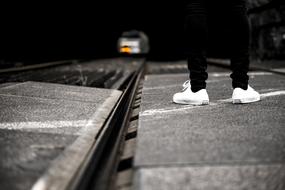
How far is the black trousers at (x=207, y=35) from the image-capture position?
264 cm

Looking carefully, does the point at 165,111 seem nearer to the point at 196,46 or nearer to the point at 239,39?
the point at 196,46

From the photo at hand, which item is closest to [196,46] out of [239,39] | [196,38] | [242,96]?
[196,38]

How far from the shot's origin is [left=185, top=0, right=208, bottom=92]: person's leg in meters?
2.63

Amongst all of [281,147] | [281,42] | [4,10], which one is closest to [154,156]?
[281,147]

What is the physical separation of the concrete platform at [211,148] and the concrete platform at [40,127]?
1.02 feet

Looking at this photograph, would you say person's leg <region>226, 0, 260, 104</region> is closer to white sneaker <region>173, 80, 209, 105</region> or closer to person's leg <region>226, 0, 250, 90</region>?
person's leg <region>226, 0, 250, 90</region>

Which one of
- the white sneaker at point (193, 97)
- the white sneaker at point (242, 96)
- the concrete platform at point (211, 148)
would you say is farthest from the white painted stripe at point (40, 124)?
the white sneaker at point (242, 96)

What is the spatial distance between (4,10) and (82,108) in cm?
1569

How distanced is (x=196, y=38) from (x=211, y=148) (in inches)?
49.8

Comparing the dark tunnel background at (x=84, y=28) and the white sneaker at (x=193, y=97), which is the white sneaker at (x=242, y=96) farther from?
the dark tunnel background at (x=84, y=28)

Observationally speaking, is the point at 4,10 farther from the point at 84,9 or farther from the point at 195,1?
the point at 195,1

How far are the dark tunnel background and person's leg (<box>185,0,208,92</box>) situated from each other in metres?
12.1

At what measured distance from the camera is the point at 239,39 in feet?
8.88

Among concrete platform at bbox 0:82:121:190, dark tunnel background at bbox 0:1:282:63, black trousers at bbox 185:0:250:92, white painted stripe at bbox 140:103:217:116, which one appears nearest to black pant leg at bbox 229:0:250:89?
black trousers at bbox 185:0:250:92
